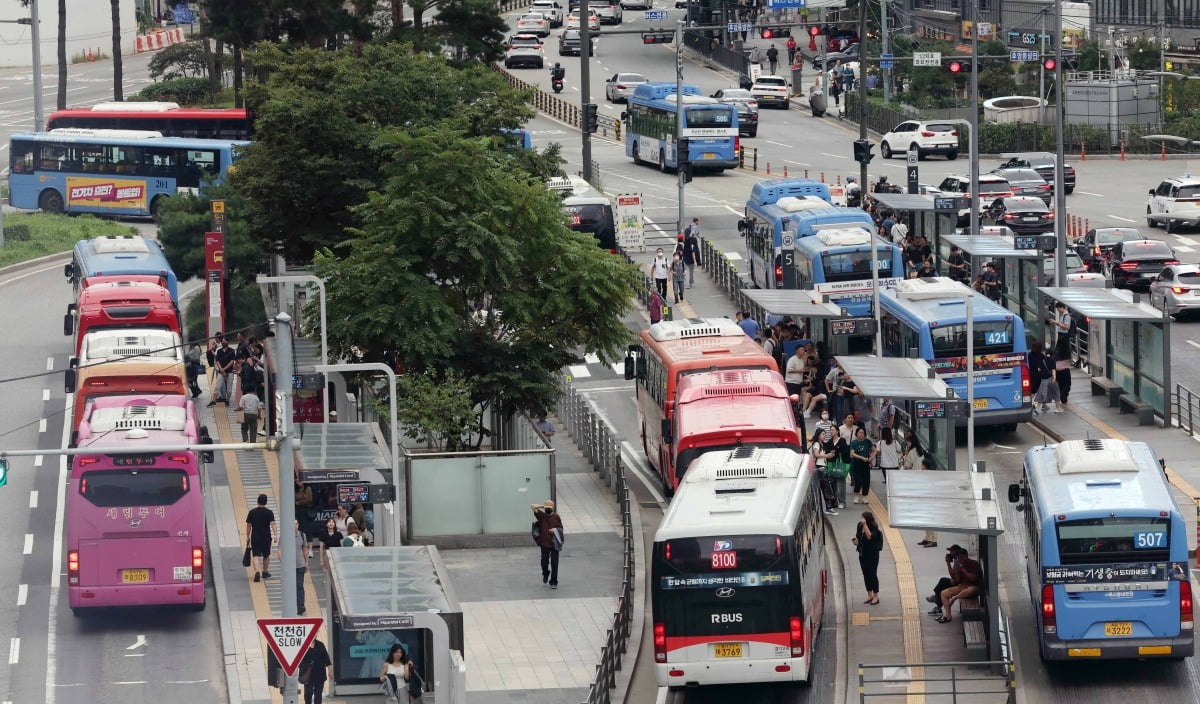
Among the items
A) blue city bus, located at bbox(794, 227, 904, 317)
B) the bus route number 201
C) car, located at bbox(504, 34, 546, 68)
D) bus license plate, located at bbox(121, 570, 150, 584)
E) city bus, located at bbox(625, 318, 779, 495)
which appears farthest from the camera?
car, located at bbox(504, 34, 546, 68)

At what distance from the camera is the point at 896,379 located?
119ft

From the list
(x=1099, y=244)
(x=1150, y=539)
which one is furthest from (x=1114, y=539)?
(x=1099, y=244)

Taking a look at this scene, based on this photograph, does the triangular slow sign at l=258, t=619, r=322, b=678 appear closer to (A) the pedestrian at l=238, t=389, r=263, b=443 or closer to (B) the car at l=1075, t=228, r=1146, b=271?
(A) the pedestrian at l=238, t=389, r=263, b=443

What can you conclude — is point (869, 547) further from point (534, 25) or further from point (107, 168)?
point (534, 25)

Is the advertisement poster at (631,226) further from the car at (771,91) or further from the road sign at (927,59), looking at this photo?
the car at (771,91)

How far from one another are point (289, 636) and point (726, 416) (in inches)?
496

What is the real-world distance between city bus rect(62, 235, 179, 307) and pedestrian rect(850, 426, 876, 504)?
18838 millimetres

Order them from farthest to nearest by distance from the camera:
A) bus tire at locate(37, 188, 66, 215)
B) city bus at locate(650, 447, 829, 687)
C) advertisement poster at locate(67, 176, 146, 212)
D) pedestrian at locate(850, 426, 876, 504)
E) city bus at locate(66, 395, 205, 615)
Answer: bus tire at locate(37, 188, 66, 215)
advertisement poster at locate(67, 176, 146, 212)
pedestrian at locate(850, 426, 876, 504)
city bus at locate(66, 395, 205, 615)
city bus at locate(650, 447, 829, 687)

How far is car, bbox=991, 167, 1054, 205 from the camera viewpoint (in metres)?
68.1

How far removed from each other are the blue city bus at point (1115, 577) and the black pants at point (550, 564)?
919cm

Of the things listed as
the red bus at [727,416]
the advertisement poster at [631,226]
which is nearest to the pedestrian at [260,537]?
the red bus at [727,416]

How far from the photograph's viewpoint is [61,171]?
257 feet

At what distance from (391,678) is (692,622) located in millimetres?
3898

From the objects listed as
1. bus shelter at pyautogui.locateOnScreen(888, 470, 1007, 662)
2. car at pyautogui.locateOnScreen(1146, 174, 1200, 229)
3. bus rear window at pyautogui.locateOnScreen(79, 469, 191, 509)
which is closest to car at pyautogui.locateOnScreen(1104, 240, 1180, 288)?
car at pyautogui.locateOnScreen(1146, 174, 1200, 229)
